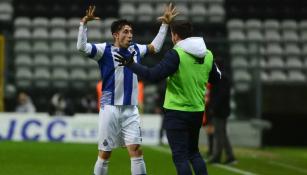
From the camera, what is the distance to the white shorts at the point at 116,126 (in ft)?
28.3

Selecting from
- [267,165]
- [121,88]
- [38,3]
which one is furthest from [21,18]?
[121,88]

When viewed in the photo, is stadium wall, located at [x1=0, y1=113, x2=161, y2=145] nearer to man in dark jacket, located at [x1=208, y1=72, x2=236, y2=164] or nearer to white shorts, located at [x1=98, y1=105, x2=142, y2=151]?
man in dark jacket, located at [x1=208, y1=72, x2=236, y2=164]

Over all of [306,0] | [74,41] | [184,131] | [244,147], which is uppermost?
[306,0]

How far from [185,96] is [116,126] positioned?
3.38 feet

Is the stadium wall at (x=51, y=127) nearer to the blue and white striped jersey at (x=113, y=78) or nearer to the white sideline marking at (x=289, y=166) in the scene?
the white sideline marking at (x=289, y=166)

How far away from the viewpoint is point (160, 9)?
2738 centimetres

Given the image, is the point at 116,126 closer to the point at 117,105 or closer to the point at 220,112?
the point at 117,105

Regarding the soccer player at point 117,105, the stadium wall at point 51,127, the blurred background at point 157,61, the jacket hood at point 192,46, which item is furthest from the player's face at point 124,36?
the stadium wall at point 51,127

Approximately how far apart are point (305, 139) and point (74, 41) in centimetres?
763

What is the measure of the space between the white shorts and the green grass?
9.97ft

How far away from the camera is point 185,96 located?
8070 millimetres

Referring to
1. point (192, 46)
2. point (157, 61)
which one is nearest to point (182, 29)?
point (192, 46)

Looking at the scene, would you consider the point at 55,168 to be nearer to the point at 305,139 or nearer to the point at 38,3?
the point at 305,139

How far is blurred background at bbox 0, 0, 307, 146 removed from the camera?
2203 centimetres
